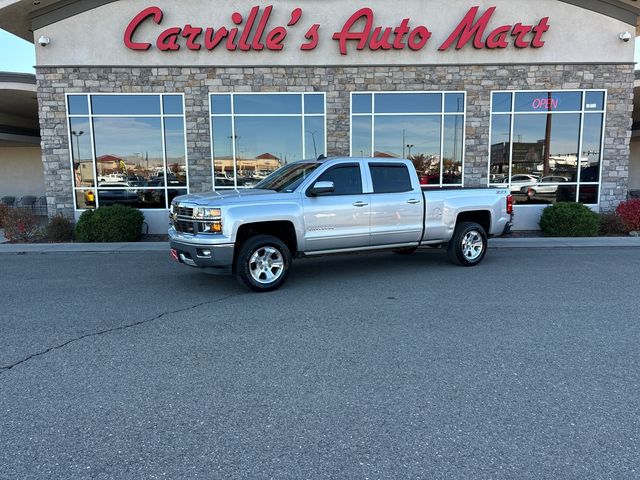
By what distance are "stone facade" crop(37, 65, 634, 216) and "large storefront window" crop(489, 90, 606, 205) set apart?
294mm

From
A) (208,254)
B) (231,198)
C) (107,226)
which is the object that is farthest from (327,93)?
(208,254)

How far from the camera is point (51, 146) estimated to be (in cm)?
1358

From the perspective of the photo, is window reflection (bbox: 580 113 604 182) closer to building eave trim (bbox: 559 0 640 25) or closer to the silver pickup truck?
building eave trim (bbox: 559 0 640 25)

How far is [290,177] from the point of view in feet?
26.8

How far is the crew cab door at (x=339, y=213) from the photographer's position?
7590 millimetres

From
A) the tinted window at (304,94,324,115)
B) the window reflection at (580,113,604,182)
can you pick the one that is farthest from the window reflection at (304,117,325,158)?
the window reflection at (580,113,604,182)

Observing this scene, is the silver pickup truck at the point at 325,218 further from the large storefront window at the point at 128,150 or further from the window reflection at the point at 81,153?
the window reflection at the point at 81,153

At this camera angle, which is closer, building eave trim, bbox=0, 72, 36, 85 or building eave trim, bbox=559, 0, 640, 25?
building eave trim, bbox=559, 0, 640, 25

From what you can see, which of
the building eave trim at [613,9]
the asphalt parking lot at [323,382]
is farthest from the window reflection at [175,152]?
the building eave trim at [613,9]

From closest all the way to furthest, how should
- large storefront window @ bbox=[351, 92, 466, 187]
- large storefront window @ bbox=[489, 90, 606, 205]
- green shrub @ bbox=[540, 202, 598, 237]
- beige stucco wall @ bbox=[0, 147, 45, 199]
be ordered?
green shrub @ bbox=[540, 202, 598, 237]
large storefront window @ bbox=[351, 92, 466, 187]
large storefront window @ bbox=[489, 90, 606, 205]
beige stucco wall @ bbox=[0, 147, 45, 199]

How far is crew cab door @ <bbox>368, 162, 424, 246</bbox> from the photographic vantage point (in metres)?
8.19

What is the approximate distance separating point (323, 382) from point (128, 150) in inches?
476

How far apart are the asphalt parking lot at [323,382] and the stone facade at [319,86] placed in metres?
7.31

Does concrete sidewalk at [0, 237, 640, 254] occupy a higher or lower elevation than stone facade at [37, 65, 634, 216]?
lower
